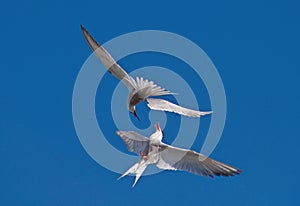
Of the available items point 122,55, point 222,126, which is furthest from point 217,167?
point 122,55

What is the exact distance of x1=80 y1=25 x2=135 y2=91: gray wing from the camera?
33.4ft

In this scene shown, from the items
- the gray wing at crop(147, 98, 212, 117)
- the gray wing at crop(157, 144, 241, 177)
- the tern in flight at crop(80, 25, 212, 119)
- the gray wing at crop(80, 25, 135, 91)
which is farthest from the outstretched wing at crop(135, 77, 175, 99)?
the gray wing at crop(157, 144, 241, 177)

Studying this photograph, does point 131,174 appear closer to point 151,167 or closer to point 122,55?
point 151,167

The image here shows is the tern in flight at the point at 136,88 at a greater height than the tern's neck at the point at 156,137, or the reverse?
the tern in flight at the point at 136,88

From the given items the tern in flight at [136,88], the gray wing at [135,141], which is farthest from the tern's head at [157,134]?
the tern in flight at [136,88]

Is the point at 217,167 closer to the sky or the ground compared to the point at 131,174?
closer to the sky

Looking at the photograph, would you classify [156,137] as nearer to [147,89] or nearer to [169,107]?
[169,107]

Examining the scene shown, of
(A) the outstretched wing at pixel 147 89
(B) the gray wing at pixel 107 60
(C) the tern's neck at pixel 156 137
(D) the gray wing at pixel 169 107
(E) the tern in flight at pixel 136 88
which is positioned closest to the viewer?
(A) the outstretched wing at pixel 147 89

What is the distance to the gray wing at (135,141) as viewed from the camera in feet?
31.8

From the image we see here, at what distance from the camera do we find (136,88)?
9.84 meters

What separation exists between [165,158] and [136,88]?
0.95m

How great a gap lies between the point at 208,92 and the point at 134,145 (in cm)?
144

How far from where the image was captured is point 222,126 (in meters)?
10.9

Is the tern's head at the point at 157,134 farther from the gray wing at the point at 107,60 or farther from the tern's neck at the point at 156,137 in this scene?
the gray wing at the point at 107,60
